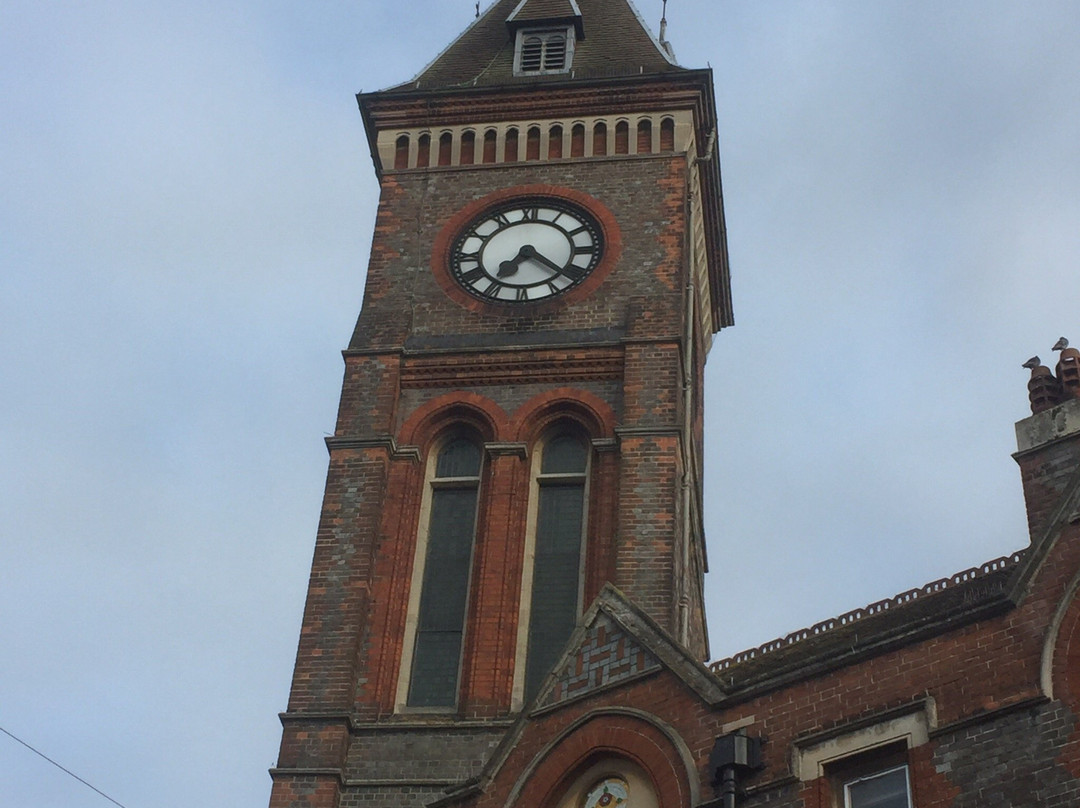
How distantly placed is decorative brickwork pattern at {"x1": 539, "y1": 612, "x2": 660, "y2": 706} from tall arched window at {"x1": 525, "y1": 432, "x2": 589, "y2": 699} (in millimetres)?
9161

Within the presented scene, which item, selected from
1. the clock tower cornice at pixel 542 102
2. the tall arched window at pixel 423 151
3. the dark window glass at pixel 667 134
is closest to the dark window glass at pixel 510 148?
the clock tower cornice at pixel 542 102

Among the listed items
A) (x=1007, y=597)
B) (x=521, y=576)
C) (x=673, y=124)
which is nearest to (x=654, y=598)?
(x=521, y=576)

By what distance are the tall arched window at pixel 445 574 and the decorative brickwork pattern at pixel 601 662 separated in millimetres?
10012

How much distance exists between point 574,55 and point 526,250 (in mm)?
5989

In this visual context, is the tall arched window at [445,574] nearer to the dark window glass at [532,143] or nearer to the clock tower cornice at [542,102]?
the dark window glass at [532,143]

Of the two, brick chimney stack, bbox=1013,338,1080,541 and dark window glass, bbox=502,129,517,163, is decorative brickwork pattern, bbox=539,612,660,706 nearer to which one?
brick chimney stack, bbox=1013,338,1080,541

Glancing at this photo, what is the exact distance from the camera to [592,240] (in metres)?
36.2

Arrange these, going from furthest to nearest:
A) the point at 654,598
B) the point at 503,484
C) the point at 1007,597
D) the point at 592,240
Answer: the point at 592,240, the point at 503,484, the point at 654,598, the point at 1007,597

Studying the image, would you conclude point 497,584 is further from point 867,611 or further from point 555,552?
point 867,611

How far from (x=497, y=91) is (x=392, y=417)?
26.3 feet

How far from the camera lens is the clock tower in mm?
30219

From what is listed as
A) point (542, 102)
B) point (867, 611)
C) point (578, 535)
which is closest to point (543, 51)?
point (542, 102)

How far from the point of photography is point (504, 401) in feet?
111

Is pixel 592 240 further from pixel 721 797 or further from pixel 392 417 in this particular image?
pixel 721 797
